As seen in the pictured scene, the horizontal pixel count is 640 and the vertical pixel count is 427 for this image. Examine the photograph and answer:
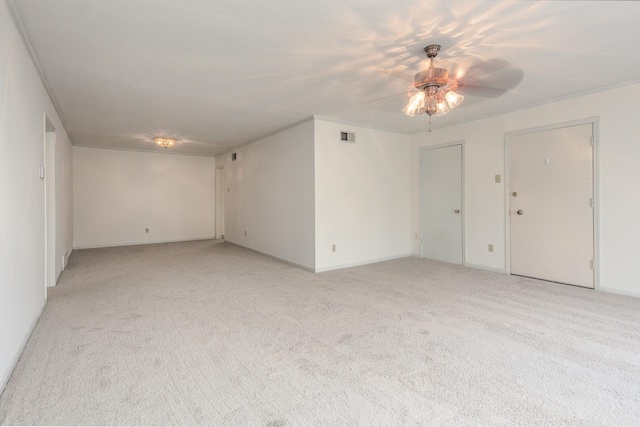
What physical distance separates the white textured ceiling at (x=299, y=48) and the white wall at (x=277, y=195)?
1.04 m

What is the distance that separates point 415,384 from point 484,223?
3694 mm

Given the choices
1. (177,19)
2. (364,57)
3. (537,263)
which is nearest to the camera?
(177,19)

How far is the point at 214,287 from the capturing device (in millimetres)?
4039

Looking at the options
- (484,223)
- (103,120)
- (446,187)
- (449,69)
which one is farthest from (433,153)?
(103,120)

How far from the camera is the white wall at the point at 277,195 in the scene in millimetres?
4984

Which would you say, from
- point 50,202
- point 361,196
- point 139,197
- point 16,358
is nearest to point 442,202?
point 361,196

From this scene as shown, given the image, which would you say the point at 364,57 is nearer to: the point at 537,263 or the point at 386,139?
the point at 386,139

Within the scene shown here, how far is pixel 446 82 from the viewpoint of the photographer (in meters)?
2.85

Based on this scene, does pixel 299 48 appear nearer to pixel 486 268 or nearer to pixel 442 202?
pixel 442 202

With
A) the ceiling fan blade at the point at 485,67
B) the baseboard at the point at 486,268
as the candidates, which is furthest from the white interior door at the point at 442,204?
the ceiling fan blade at the point at 485,67

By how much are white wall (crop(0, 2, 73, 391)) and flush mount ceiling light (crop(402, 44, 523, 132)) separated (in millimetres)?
2987

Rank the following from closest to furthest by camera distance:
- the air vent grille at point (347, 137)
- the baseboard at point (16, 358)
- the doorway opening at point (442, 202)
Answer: the baseboard at point (16, 358) < the air vent grille at point (347, 137) < the doorway opening at point (442, 202)

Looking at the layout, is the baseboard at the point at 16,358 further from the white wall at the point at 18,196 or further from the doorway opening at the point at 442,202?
the doorway opening at the point at 442,202

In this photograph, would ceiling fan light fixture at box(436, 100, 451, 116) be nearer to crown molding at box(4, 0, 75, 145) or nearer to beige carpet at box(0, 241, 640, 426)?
beige carpet at box(0, 241, 640, 426)
